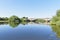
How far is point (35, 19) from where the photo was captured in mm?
84938

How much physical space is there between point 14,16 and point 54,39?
56641mm

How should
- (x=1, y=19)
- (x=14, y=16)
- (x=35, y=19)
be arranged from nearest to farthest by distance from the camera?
1. (x=14, y=16)
2. (x=1, y=19)
3. (x=35, y=19)

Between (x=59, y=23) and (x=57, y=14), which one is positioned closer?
(x=59, y=23)

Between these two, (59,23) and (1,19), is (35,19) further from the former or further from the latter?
(59,23)

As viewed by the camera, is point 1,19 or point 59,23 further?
point 1,19

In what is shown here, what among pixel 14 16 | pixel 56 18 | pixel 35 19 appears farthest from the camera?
pixel 35 19

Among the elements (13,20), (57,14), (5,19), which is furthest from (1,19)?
(57,14)

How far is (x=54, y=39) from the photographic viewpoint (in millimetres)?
13422

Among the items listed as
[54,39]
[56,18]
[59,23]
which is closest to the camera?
[54,39]

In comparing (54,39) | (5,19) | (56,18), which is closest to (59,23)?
(56,18)

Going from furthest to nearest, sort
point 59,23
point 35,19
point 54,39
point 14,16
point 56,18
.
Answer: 1. point 35,19
2. point 14,16
3. point 56,18
4. point 59,23
5. point 54,39

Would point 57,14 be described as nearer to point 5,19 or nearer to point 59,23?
point 59,23

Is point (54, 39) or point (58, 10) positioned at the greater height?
point (58, 10)

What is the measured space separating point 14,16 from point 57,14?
3194cm
